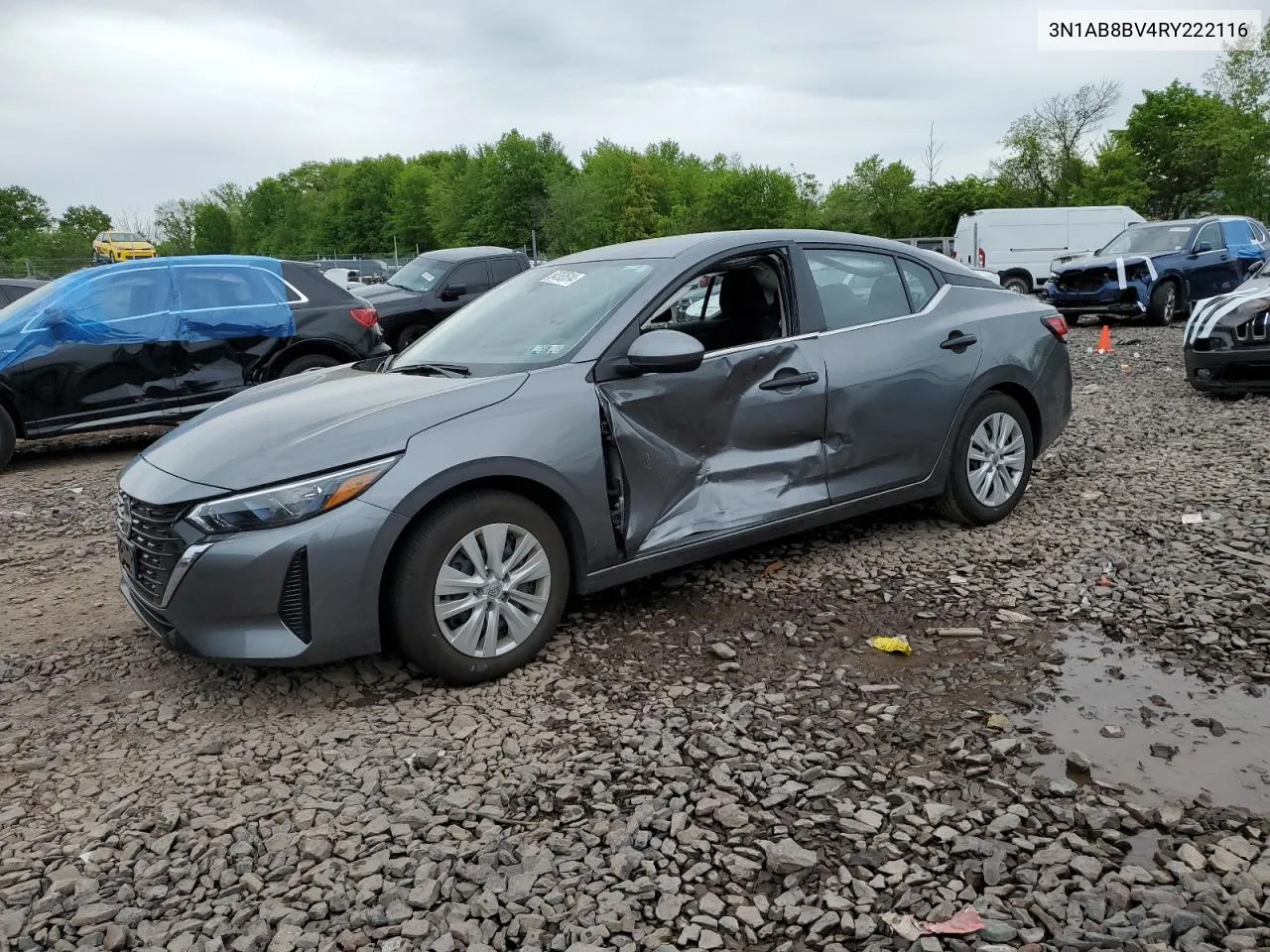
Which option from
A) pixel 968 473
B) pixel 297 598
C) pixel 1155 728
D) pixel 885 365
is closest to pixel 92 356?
pixel 297 598

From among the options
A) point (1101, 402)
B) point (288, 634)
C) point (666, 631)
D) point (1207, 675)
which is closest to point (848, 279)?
point (666, 631)

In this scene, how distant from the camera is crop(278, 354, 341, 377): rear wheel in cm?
890

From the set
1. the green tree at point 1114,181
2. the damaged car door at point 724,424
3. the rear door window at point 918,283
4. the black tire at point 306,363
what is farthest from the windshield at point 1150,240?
the green tree at point 1114,181

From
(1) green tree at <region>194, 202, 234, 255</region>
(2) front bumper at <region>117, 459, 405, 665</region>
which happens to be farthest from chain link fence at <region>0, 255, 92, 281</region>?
(1) green tree at <region>194, 202, 234, 255</region>

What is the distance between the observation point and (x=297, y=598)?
3439 mm

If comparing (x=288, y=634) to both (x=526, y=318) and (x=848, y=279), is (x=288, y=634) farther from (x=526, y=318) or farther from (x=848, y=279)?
(x=848, y=279)

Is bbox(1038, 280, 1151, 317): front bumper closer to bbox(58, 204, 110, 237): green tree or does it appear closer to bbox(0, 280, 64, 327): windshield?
bbox(0, 280, 64, 327): windshield

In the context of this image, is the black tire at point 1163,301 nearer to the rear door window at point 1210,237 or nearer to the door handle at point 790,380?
the rear door window at point 1210,237

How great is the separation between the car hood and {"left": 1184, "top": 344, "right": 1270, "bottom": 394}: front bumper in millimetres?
7562

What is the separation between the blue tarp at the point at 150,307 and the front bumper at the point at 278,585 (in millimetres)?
5449

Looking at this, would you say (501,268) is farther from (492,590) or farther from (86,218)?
(86,218)

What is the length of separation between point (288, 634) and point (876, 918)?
2.11 m

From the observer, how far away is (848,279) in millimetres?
4934

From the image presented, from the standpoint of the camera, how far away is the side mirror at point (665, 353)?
4.03m
